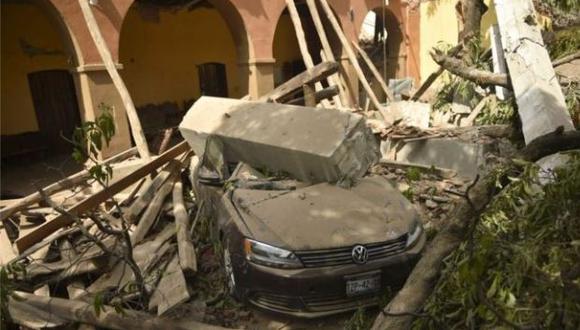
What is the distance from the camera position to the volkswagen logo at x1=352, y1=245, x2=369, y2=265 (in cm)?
396

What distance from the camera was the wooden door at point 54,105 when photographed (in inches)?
478

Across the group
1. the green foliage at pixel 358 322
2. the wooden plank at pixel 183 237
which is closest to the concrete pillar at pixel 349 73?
the wooden plank at pixel 183 237

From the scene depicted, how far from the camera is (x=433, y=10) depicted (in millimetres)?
16141

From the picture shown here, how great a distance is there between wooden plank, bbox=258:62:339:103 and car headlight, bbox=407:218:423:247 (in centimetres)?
408

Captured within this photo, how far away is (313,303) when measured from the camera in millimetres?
3939

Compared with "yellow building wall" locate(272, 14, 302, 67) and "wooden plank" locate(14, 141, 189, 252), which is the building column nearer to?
"wooden plank" locate(14, 141, 189, 252)

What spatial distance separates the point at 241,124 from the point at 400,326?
4.26 meters

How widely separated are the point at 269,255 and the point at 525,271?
2170 mm

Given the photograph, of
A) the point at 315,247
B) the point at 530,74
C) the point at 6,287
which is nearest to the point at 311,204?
the point at 315,247

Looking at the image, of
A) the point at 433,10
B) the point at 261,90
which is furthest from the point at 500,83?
the point at 433,10

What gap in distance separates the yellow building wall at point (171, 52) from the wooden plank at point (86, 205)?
7540mm

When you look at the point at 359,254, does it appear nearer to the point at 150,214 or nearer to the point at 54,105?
the point at 150,214

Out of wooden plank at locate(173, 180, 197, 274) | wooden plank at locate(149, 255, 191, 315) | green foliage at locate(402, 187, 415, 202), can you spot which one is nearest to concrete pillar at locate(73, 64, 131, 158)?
wooden plank at locate(173, 180, 197, 274)

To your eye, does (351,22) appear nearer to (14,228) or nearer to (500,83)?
(500,83)
